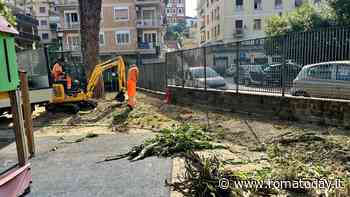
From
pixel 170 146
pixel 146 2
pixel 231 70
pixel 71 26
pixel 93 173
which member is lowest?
pixel 93 173

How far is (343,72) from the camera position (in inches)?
309

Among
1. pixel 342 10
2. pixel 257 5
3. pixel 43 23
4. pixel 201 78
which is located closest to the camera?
pixel 201 78

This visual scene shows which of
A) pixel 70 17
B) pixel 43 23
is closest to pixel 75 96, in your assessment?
pixel 70 17

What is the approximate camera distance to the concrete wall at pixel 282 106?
25.4ft

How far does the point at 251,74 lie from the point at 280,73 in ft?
3.89

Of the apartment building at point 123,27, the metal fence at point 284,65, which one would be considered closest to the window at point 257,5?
the apartment building at point 123,27

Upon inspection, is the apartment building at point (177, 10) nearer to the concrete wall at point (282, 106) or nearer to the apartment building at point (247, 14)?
the apartment building at point (247, 14)

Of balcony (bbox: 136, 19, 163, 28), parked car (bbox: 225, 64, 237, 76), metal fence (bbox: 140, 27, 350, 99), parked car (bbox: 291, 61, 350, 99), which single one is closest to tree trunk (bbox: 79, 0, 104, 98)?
metal fence (bbox: 140, 27, 350, 99)

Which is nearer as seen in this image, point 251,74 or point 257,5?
point 251,74

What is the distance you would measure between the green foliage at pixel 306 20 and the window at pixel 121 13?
20.2 meters

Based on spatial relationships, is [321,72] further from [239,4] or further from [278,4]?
[278,4]

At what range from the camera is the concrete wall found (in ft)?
25.4

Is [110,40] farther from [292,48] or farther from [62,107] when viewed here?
[292,48]

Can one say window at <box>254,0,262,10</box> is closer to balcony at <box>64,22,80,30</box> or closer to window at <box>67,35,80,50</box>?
balcony at <box>64,22,80,30</box>
